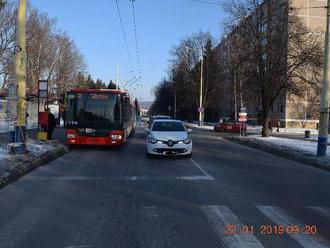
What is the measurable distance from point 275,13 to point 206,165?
26.2m

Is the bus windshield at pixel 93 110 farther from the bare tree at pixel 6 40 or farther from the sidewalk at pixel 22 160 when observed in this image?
the bare tree at pixel 6 40

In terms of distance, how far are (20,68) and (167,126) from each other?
628 cm

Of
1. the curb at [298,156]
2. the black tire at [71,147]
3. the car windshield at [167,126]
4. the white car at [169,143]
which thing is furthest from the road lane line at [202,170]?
the black tire at [71,147]

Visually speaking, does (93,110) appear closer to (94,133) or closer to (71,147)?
(94,133)

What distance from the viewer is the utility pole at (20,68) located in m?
19.2

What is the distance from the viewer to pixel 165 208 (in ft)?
32.0

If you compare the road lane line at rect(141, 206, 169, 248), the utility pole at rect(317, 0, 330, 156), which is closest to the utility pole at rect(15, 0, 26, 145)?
the road lane line at rect(141, 206, 169, 248)

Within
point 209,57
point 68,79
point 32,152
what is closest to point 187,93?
point 209,57

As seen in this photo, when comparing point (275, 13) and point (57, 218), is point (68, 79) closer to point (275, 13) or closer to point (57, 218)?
point (275, 13)

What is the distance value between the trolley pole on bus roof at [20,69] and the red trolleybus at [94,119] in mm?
5300

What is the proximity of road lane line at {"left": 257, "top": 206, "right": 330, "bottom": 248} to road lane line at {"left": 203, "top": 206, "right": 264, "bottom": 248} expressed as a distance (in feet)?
1.95

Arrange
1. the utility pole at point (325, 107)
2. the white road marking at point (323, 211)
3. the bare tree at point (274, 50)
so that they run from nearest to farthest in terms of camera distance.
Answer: the white road marking at point (323, 211), the utility pole at point (325, 107), the bare tree at point (274, 50)

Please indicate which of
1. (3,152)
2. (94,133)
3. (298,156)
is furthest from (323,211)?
(94,133)

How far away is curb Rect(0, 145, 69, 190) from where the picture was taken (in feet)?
43.9
